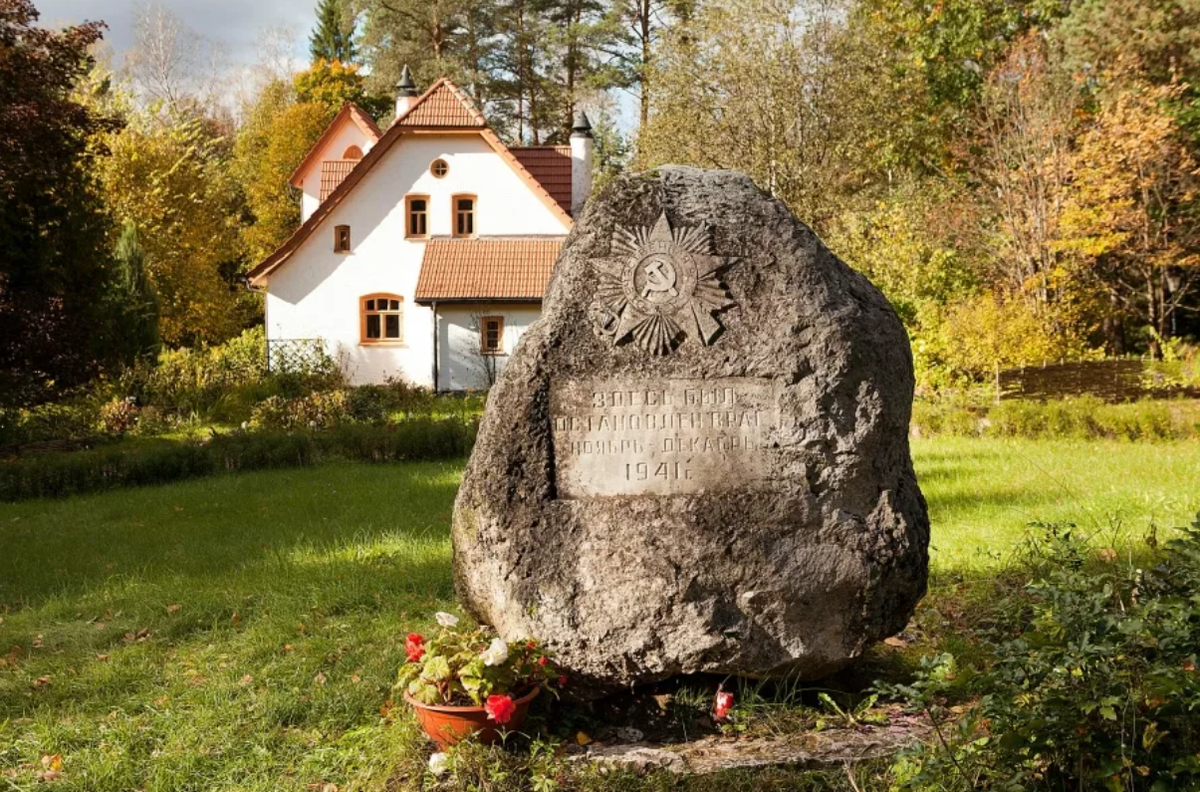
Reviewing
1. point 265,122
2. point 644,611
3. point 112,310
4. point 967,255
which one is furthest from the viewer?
point 265,122

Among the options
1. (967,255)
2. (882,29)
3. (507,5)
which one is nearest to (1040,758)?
(967,255)

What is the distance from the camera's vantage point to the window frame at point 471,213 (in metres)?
27.5

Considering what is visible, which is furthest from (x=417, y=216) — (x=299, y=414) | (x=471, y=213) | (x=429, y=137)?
(x=299, y=414)

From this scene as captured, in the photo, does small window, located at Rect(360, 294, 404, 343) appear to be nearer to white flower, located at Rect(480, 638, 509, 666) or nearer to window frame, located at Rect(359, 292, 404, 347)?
window frame, located at Rect(359, 292, 404, 347)

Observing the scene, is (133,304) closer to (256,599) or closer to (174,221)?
(174,221)

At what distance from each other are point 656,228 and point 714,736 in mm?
2479

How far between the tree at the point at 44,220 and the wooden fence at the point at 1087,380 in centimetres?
1523

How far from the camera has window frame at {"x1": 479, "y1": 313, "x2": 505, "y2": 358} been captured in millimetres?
26609

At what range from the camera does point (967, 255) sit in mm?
25547

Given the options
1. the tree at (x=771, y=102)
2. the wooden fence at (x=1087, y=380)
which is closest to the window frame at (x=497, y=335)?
the tree at (x=771, y=102)

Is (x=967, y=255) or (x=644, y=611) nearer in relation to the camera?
(x=644, y=611)

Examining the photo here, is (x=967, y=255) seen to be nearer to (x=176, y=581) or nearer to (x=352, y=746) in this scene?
(x=176, y=581)

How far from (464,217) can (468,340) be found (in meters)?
3.51

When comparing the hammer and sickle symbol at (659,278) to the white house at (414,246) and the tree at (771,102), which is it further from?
the tree at (771,102)
